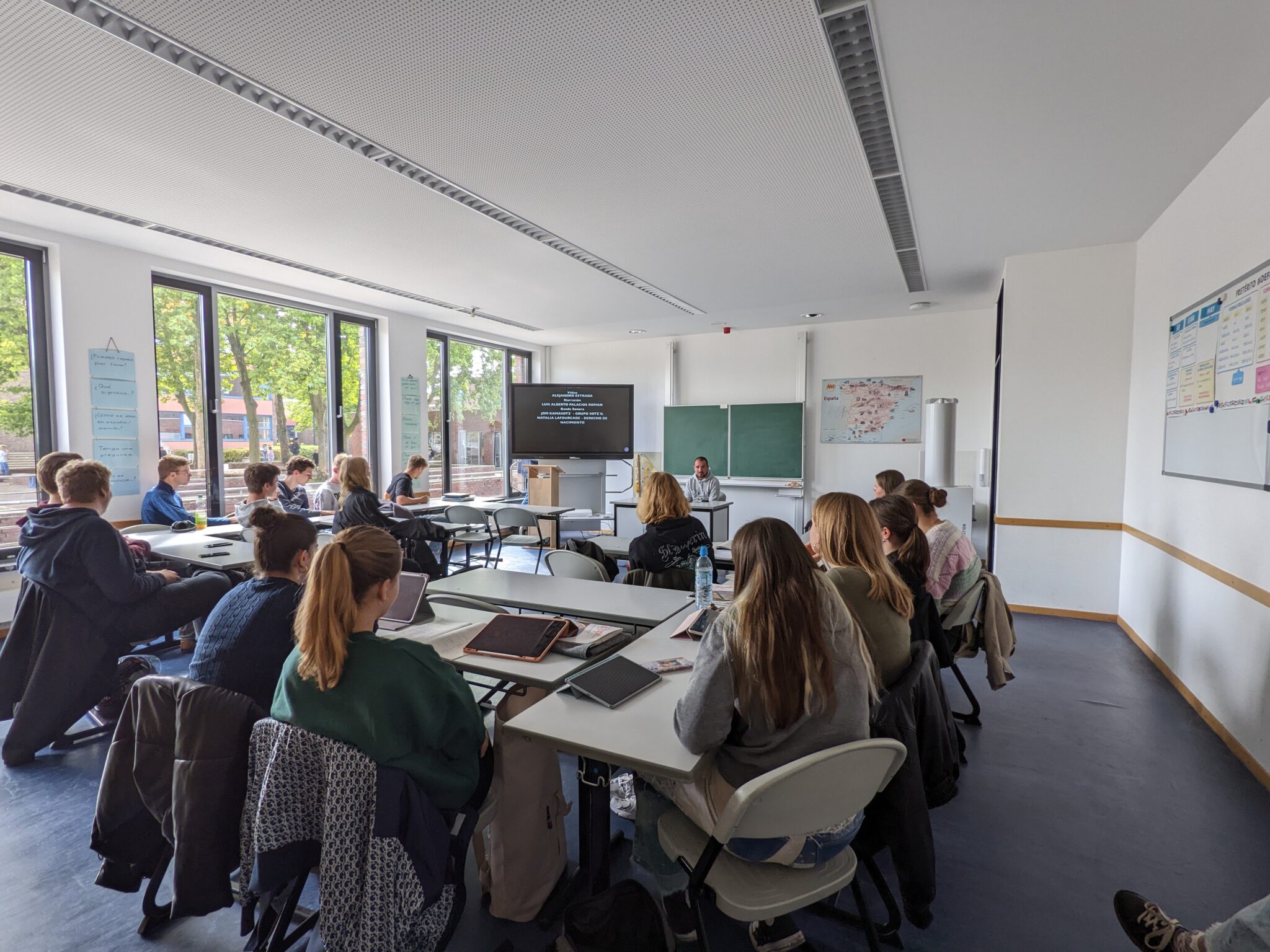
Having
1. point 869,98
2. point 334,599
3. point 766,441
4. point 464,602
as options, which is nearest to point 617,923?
point 334,599

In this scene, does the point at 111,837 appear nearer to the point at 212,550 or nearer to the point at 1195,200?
A: the point at 212,550

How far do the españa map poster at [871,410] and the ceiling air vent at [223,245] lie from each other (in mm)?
4237

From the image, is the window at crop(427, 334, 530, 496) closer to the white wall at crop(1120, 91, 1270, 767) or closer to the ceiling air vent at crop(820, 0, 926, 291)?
the ceiling air vent at crop(820, 0, 926, 291)

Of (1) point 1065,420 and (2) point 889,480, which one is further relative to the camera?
(1) point 1065,420

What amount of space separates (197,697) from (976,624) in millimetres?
3107

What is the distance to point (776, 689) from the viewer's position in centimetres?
140

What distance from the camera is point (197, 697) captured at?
1.43m

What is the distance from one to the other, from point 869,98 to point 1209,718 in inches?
133

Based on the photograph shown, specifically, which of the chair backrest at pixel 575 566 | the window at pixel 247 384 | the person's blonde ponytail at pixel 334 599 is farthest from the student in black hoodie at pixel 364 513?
the person's blonde ponytail at pixel 334 599

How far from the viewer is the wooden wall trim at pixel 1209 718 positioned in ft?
8.38

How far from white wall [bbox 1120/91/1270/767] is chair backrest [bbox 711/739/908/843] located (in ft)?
7.71

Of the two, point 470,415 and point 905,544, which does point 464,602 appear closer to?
point 905,544

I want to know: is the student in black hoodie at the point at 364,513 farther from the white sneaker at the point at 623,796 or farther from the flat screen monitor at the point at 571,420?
the flat screen monitor at the point at 571,420

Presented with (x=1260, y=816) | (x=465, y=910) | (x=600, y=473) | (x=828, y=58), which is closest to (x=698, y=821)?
(x=465, y=910)
